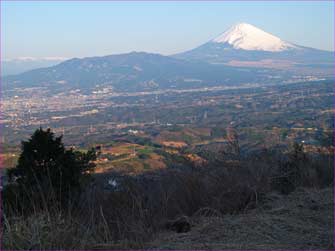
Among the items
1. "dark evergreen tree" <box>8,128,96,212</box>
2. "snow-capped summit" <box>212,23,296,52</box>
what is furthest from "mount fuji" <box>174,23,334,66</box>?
"dark evergreen tree" <box>8,128,96,212</box>

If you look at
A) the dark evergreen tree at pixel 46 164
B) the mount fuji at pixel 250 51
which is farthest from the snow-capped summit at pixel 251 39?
the dark evergreen tree at pixel 46 164

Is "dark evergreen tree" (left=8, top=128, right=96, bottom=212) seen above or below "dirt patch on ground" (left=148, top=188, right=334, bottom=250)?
above

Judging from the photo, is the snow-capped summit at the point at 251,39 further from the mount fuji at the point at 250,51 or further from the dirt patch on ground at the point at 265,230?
the dirt patch on ground at the point at 265,230

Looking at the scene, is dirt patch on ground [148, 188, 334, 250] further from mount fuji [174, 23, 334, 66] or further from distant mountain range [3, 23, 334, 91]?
mount fuji [174, 23, 334, 66]

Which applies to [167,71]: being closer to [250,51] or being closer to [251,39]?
[250,51]

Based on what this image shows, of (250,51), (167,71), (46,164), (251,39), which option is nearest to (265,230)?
(46,164)

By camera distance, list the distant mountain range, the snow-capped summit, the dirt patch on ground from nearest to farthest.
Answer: the dirt patch on ground < the distant mountain range < the snow-capped summit
